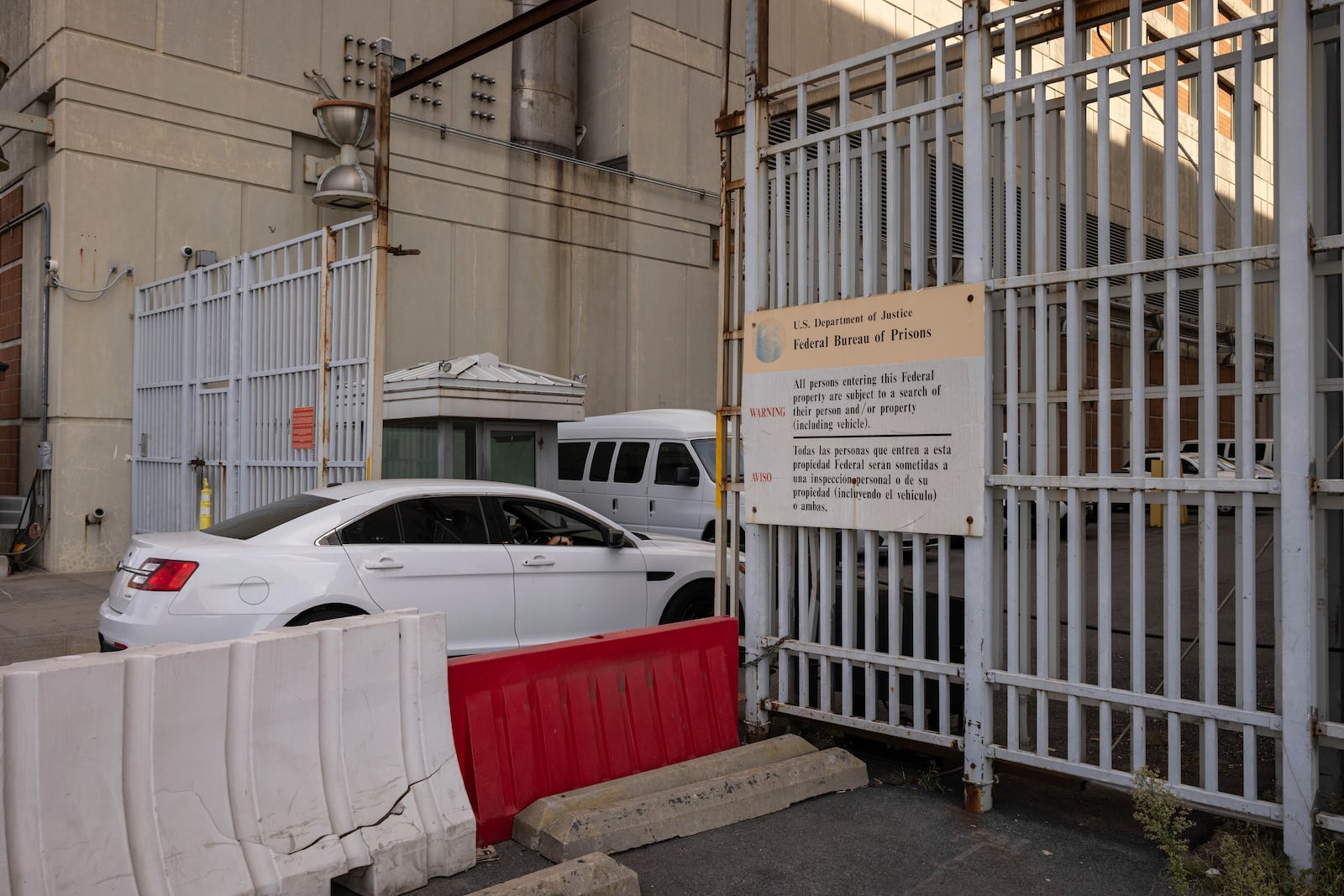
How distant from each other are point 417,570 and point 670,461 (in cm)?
671

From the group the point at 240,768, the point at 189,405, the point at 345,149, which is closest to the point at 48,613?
the point at 189,405

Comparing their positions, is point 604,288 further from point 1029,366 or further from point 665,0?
point 1029,366

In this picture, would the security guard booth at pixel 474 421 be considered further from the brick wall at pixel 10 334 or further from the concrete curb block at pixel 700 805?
the concrete curb block at pixel 700 805

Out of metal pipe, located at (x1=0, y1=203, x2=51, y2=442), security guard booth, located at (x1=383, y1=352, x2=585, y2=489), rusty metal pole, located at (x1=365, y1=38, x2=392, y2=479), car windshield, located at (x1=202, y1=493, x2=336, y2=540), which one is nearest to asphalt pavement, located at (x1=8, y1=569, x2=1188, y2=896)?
car windshield, located at (x1=202, y1=493, x2=336, y2=540)

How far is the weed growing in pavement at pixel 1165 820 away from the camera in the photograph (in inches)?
172

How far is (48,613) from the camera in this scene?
10719 millimetres

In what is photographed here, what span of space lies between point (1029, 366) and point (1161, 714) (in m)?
2.42

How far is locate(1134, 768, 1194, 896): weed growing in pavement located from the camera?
4.37 meters

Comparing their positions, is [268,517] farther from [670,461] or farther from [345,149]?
[345,149]

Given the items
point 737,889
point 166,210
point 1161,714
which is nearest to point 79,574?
point 166,210

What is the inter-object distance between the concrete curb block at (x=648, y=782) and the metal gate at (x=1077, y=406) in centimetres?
46

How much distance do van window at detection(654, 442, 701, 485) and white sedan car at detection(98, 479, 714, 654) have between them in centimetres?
478

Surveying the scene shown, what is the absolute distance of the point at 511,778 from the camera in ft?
16.4

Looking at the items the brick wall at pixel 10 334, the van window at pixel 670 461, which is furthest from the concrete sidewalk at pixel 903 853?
the brick wall at pixel 10 334
